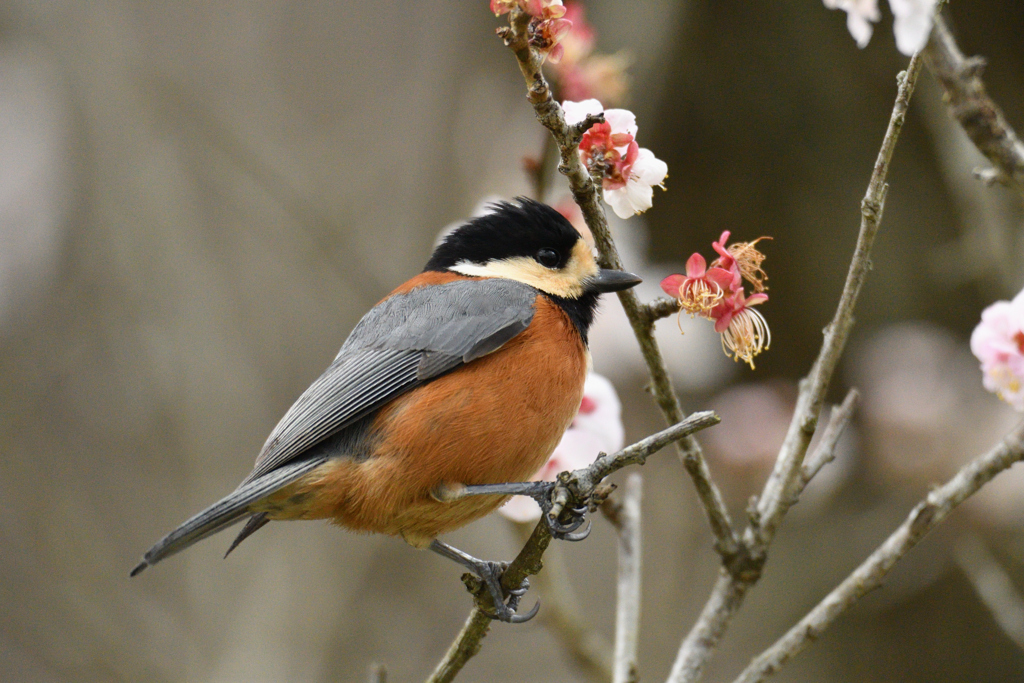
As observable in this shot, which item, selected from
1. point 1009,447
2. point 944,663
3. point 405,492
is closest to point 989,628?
point 944,663

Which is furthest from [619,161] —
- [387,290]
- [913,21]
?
[387,290]

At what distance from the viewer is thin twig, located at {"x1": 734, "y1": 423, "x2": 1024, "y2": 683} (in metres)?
1.84

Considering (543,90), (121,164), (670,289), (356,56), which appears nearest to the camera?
(543,90)

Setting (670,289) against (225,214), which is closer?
(670,289)

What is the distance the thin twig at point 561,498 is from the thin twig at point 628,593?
347mm

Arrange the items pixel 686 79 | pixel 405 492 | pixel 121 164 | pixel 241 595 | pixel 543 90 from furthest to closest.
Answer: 1. pixel 121 164
2. pixel 241 595
3. pixel 686 79
4. pixel 405 492
5. pixel 543 90

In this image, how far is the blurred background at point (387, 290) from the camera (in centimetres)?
400

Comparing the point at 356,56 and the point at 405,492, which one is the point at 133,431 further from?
the point at 405,492

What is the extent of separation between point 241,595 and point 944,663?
151 inches

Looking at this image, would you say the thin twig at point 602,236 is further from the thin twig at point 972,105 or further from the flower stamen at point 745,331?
the thin twig at point 972,105

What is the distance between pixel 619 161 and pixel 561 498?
695 mm

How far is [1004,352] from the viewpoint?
181cm

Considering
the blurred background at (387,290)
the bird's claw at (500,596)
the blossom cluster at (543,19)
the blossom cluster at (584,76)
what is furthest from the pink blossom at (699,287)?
the blurred background at (387,290)

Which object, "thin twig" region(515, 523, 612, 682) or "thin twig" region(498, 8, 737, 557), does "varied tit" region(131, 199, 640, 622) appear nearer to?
"thin twig" region(498, 8, 737, 557)
